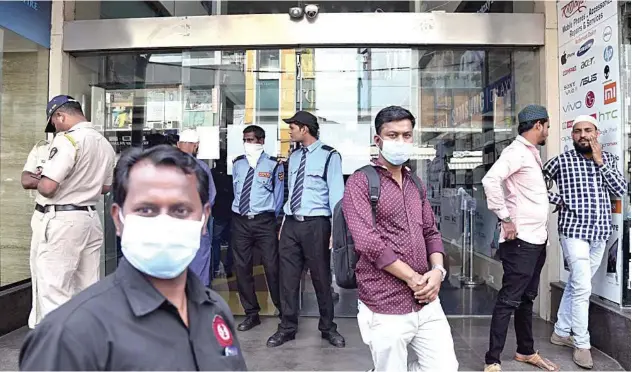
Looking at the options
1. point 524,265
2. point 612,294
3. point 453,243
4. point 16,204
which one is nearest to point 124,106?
point 16,204

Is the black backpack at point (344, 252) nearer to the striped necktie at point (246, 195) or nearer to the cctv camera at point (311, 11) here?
the striped necktie at point (246, 195)

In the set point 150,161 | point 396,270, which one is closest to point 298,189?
point 396,270

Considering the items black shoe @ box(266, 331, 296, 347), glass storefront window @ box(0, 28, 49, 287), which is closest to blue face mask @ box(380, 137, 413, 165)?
black shoe @ box(266, 331, 296, 347)

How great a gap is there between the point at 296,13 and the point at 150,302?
15.0ft

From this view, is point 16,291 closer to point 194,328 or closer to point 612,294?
point 194,328

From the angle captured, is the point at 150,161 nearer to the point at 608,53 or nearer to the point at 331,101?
the point at 608,53

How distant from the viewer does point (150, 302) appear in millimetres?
1183

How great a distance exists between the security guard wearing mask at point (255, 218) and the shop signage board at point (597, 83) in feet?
8.95

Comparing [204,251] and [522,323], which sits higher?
[204,251]

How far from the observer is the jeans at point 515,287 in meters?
3.62

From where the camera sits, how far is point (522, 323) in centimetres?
382

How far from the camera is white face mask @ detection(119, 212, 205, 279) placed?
49.6 inches

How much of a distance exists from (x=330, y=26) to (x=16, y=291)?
12.7 ft

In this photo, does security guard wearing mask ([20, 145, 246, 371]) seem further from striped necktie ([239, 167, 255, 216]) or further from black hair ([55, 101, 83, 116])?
A: striped necktie ([239, 167, 255, 216])
